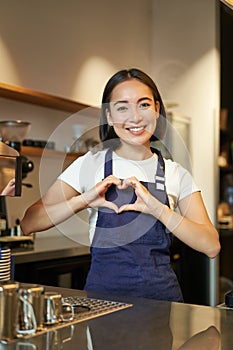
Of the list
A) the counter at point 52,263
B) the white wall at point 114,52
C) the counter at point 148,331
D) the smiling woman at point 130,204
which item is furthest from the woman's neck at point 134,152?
the white wall at point 114,52

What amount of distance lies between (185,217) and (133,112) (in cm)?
34

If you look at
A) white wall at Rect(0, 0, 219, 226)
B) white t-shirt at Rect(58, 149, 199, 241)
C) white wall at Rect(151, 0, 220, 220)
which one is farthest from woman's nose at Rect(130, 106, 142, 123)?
white wall at Rect(151, 0, 220, 220)

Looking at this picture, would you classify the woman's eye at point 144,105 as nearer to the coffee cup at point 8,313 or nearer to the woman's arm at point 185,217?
the woman's arm at point 185,217

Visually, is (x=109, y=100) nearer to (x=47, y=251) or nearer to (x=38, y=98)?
(x=47, y=251)

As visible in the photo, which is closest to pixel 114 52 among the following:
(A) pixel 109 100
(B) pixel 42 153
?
(B) pixel 42 153

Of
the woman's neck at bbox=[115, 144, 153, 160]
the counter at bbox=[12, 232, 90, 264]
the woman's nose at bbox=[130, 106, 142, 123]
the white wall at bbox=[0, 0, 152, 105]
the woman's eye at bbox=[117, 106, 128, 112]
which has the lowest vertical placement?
the counter at bbox=[12, 232, 90, 264]

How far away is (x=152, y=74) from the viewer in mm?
4430

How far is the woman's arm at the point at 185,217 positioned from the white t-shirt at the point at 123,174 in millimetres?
37

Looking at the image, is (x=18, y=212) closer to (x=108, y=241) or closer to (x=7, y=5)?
(x=7, y=5)

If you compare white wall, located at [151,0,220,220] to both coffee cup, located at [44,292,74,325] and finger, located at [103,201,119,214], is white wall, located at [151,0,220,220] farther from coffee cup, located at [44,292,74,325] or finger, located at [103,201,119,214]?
coffee cup, located at [44,292,74,325]

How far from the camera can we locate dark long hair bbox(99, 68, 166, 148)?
162 centimetres

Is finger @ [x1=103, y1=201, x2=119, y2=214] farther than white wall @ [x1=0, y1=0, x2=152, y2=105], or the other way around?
white wall @ [x1=0, y1=0, x2=152, y2=105]

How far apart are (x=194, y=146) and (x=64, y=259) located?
1.77 meters

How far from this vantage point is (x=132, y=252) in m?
1.57
